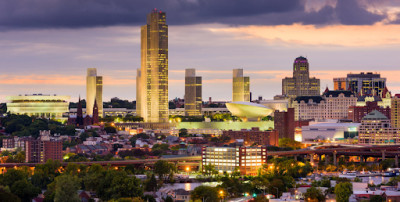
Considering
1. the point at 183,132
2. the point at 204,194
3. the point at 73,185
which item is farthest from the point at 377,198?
the point at 183,132

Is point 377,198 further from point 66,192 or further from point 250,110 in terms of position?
point 250,110

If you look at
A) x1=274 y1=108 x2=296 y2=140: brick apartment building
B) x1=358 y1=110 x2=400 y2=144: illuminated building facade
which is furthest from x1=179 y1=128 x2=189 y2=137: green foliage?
x1=358 y1=110 x2=400 y2=144: illuminated building facade

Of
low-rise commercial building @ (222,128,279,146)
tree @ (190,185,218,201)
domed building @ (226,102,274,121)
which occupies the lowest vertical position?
tree @ (190,185,218,201)

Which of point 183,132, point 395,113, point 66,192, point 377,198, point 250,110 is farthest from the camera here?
point 250,110

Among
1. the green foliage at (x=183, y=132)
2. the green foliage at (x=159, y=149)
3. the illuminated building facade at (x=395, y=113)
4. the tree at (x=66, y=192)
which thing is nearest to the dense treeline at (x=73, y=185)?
the tree at (x=66, y=192)

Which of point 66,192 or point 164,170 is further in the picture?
point 164,170

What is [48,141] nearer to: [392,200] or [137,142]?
[137,142]

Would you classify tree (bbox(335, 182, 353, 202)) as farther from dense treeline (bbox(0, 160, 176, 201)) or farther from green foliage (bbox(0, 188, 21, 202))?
green foliage (bbox(0, 188, 21, 202))

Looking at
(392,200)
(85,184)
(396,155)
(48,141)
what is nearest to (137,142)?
(48,141)
